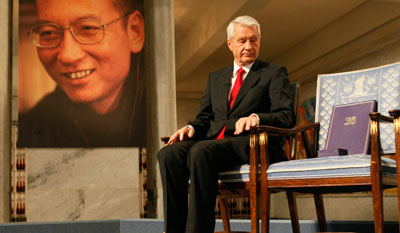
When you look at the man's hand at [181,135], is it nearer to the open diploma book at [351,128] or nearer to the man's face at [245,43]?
the man's face at [245,43]

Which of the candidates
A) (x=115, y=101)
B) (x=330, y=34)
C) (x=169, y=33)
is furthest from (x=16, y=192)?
(x=330, y=34)

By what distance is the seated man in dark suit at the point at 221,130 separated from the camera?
3.30 metres

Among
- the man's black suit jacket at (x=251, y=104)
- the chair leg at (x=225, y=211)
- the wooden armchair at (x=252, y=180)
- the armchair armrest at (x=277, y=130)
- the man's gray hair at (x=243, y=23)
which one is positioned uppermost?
the man's gray hair at (x=243, y=23)

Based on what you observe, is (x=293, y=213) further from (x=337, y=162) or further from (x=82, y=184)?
(x=82, y=184)

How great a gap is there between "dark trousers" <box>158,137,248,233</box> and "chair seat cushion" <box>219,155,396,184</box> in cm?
18

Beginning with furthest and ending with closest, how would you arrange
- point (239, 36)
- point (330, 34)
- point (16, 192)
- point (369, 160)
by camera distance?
point (330, 34) < point (16, 192) < point (239, 36) < point (369, 160)

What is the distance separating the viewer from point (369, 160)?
3051 mm

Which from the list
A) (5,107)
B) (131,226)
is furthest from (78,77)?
(131,226)

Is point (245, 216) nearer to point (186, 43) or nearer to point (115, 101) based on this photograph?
point (186, 43)

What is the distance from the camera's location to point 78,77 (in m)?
6.44

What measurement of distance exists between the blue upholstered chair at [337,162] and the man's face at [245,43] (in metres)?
0.59

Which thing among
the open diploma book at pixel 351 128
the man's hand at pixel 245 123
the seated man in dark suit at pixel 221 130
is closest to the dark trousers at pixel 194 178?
the seated man in dark suit at pixel 221 130

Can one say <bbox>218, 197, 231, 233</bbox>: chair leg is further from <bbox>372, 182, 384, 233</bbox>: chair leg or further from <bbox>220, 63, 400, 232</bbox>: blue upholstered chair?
<bbox>372, 182, 384, 233</bbox>: chair leg

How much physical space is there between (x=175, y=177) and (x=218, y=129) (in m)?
0.51
